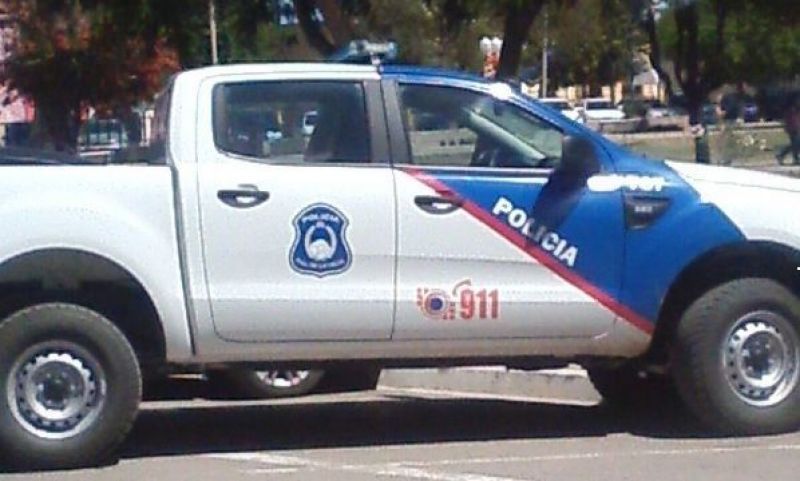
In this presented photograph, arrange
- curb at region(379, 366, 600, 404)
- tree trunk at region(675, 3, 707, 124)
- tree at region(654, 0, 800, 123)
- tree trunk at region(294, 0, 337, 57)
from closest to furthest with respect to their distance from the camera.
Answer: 1. curb at region(379, 366, 600, 404)
2. tree trunk at region(294, 0, 337, 57)
3. tree at region(654, 0, 800, 123)
4. tree trunk at region(675, 3, 707, 124)

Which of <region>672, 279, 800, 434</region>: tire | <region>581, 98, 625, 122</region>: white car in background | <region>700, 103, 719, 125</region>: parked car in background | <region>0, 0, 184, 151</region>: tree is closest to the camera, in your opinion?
<region>672, 279, 800, 434</region>: tire

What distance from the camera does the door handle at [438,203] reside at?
338 inches

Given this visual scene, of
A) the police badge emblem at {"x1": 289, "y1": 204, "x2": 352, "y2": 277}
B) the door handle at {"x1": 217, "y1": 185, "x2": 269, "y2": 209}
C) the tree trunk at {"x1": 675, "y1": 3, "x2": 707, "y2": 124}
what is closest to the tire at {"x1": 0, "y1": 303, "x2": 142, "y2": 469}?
the door handle at {"x1": 217, "y1": 185, "x2": 269, "y2": 209}

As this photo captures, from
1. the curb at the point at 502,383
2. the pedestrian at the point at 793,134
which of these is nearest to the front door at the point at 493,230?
the curb at the point at 502,383

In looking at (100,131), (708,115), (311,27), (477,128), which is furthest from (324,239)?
(708,115)

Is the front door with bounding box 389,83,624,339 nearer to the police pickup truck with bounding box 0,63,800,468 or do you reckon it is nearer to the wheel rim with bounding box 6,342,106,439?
the police pickup truck with bounding box 0,63,800,468

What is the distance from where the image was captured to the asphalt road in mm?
8391

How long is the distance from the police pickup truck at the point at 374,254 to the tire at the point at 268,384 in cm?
186

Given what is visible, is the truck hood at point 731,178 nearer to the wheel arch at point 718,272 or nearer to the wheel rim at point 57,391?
the wheel arch at point 718,272

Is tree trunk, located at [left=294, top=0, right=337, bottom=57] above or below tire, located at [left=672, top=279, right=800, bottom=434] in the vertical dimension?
above

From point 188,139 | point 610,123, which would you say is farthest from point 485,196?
point 610,123

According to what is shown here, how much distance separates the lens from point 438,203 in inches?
339

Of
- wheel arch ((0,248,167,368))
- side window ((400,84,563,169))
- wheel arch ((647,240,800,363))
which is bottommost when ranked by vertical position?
wheel arch ((647,240,800,363))

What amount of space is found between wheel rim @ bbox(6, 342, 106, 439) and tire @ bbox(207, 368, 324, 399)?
2177mm
